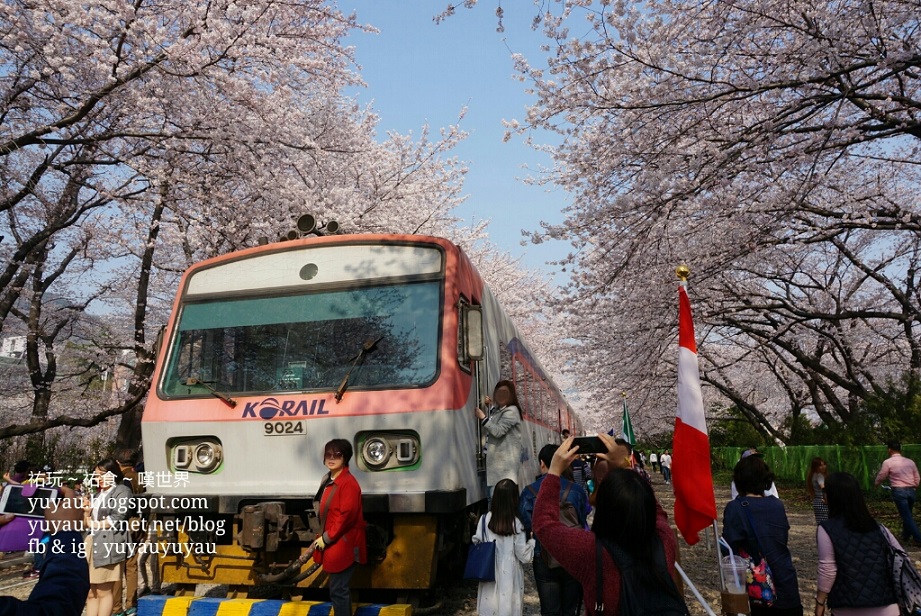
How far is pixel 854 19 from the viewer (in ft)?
24.3

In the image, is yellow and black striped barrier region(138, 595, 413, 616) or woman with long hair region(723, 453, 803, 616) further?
yellow and black striped barrier region(138, 595, 413, 616)

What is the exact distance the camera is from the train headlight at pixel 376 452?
524 cm

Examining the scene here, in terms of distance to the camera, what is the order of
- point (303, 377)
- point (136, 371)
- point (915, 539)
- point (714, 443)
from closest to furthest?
point (303, 377) < point (915, 539) < point (136, 371) < point (714, 443)

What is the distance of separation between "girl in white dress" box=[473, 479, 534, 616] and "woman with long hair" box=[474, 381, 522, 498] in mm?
1313

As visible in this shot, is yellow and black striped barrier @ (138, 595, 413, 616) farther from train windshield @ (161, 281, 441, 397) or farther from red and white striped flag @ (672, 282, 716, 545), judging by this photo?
red and white striped flag @ (672, 282, 716, 545)

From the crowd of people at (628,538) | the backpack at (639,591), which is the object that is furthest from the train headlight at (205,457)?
the backpack at (639,591)

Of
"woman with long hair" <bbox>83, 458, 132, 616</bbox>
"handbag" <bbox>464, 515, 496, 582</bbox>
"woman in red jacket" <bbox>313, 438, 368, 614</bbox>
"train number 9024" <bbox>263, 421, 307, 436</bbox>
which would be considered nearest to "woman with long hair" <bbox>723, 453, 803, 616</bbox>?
"handbag" <bbox>464, 515, 496, 582</bbox>

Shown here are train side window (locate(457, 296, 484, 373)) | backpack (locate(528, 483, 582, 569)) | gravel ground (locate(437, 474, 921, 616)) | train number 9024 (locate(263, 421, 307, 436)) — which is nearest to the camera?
backpack (locate(528, 483, 582, 569))

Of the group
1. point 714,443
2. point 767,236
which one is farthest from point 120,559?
point 714,443

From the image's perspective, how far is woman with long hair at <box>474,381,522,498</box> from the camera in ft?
19.2

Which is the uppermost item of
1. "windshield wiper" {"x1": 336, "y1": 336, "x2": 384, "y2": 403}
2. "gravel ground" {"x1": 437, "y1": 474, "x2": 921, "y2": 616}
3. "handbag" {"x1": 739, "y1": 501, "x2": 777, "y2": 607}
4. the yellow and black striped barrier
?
"windshield wiper" {"x1": 336, "y1": 336, "x2": 384, "y2": 403}

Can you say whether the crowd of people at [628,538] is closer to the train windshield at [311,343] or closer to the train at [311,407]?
the train at [311,407]

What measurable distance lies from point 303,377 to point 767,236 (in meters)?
8.50

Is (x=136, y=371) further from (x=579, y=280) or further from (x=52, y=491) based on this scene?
(x=52, y=491)
